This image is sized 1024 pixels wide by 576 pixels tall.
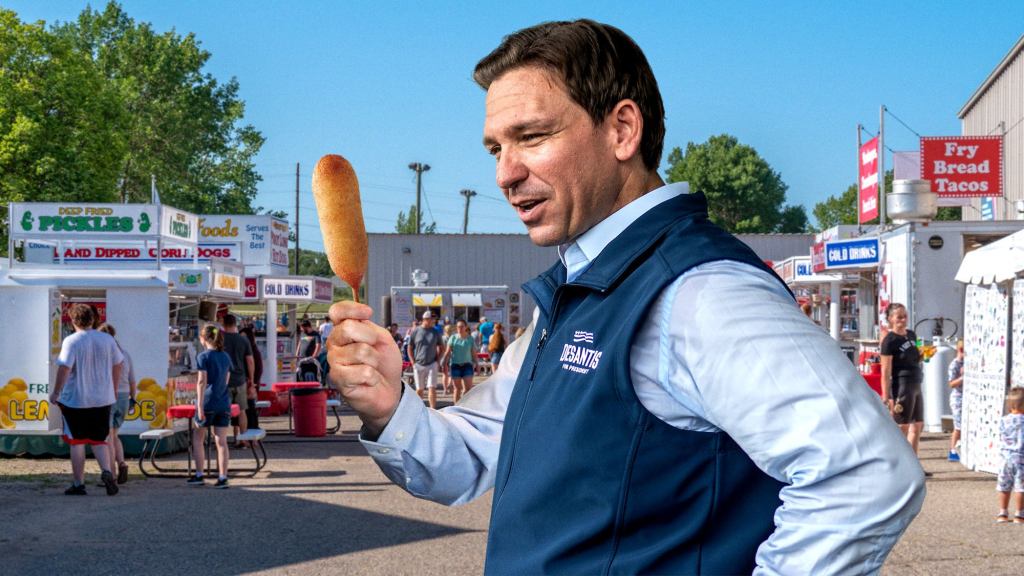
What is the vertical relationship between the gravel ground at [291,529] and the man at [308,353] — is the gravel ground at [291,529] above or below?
below

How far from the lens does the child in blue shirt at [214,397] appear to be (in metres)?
12.3

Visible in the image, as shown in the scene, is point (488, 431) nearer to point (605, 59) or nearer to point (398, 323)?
point (605, 59)

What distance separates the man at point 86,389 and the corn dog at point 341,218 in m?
10.1

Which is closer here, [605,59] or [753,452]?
[753,452]

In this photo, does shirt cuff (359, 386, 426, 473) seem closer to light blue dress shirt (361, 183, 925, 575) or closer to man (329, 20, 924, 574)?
man (329, 20, 924, 574)

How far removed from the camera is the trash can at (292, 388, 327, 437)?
1772 centimetres

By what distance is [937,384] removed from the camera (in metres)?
16.5

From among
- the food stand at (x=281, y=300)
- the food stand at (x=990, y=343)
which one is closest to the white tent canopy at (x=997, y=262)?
the food stand at (x=990, y=343)

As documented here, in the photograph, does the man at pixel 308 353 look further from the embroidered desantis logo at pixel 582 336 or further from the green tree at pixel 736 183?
the green tree at pixel 736 183

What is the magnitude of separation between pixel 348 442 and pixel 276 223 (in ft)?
44.8

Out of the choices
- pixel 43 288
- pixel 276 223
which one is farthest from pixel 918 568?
pixel 276 223

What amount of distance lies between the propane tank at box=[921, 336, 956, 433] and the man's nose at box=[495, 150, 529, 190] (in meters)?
15.7

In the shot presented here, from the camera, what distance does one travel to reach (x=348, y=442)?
55.8ft

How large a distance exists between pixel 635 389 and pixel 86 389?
35.7 ft
